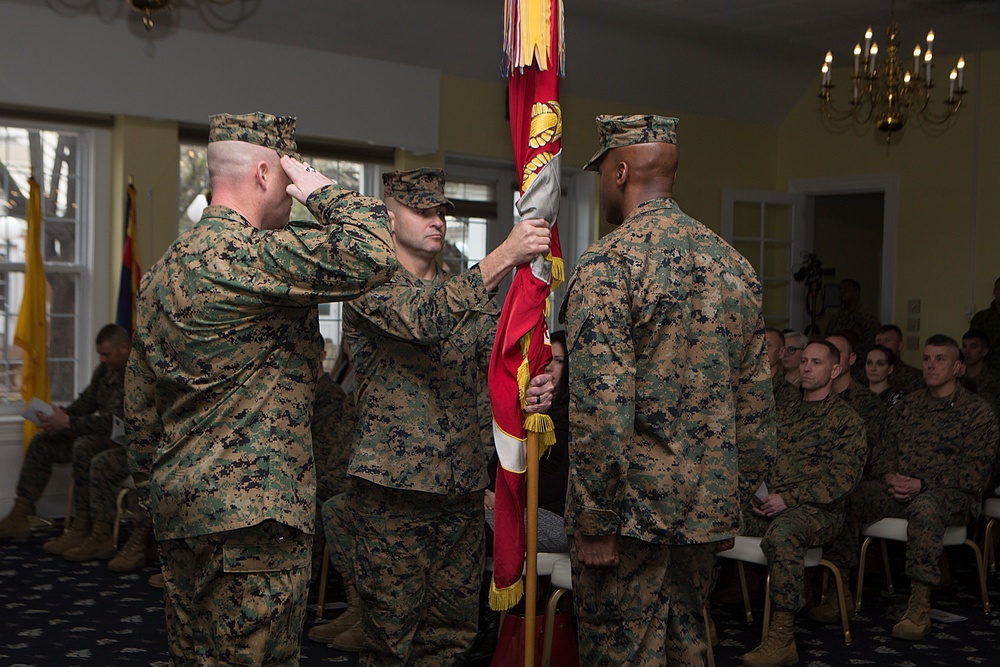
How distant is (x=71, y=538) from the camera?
5.78 metres

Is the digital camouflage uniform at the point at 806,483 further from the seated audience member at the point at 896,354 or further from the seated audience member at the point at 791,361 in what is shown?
the seated audience member at the point at 896,354

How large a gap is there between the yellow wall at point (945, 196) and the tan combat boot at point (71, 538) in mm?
6572

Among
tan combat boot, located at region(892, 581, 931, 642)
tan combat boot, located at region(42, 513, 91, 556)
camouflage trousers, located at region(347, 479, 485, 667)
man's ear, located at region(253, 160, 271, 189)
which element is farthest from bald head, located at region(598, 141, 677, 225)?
tan combat boot, located at region(42, 513, 91, 556)

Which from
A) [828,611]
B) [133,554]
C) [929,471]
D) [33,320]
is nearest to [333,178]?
[33,320]

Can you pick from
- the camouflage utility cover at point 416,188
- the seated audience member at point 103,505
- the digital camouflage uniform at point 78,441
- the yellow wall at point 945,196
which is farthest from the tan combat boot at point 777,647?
the yellow wall at point 945,196

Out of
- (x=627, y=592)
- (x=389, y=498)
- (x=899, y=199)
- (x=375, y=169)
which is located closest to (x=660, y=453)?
(x=627, y=592)

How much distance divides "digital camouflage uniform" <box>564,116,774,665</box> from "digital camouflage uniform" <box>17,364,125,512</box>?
4.21m

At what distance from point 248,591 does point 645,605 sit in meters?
0.91

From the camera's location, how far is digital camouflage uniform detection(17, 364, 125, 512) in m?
6.02

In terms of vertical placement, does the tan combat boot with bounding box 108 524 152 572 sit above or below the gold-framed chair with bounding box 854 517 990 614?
below

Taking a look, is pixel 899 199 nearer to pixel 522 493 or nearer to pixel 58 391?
pixel 58 391

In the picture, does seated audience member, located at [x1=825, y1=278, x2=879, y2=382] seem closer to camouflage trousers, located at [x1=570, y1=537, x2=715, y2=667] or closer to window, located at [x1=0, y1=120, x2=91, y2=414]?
window, located at [x1=0, y1=120, x2=91, y2=414]

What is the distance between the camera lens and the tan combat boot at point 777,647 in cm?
403

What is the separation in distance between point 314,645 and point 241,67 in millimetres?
3903
